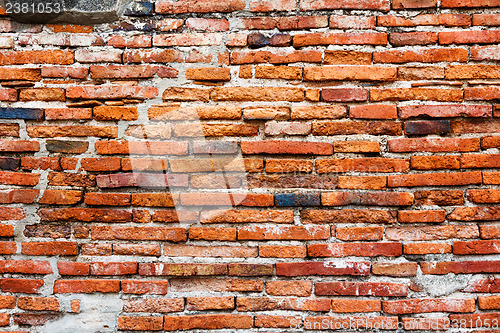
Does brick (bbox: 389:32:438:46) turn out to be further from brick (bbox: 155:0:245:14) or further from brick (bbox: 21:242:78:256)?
brick (bbox: 21:242:78:256)

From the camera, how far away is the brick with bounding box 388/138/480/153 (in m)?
1.50

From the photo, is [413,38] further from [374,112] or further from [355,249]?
[355,249]

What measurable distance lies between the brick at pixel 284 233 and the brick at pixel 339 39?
90 cm

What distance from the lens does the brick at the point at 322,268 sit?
148cm

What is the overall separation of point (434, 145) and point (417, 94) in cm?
26

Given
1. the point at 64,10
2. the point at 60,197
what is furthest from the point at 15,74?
the point at 60,197

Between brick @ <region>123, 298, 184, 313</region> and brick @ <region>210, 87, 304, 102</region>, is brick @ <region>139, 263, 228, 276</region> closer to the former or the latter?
brick @ <region>123, 298, 184, 313</region>

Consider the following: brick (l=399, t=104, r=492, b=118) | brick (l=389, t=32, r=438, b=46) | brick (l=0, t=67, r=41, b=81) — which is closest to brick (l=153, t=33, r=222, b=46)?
brick (l=0, t=67, r=41, b=81)

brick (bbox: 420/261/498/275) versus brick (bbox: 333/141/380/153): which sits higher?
brick (bbox: 333/141/380/153)

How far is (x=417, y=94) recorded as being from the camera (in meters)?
1.52

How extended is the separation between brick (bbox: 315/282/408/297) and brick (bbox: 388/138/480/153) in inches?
25.3

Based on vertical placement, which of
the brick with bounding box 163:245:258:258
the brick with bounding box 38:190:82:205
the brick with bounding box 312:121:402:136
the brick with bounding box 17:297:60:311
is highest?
the brick with bounding box 312:121:402:136

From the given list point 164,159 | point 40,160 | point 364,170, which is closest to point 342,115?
point 364,170

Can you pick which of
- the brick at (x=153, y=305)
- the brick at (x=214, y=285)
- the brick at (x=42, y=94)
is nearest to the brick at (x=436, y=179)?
the brick at (x=214, y=285)
